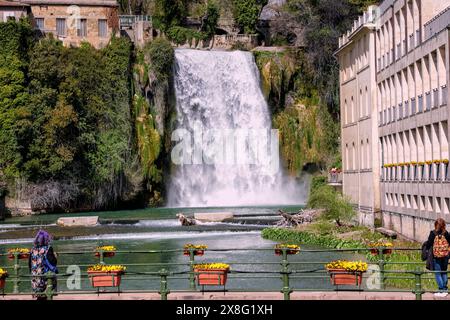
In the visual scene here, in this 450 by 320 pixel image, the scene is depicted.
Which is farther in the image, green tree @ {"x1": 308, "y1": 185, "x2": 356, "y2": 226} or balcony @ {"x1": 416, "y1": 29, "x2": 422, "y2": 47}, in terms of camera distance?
green tree @ {"x1": 308, "y1": 185, "x2": 356, "y2": 226}

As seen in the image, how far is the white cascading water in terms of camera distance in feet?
321

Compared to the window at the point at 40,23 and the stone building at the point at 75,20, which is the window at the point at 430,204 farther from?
the window at the point at 40,23

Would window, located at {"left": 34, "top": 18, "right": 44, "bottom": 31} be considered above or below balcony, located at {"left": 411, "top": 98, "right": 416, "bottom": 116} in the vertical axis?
above

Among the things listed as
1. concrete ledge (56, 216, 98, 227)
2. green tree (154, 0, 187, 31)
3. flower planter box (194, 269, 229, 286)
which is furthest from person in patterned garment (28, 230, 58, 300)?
green tree (154, 0, 187, 31)

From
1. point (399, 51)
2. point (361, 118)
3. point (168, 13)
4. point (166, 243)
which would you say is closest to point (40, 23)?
point (168, 13)

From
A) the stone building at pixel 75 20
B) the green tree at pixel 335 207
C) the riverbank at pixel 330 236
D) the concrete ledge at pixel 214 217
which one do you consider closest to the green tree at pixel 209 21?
the stone building at pixel 75 20

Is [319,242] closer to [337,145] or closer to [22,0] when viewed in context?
[337,145]

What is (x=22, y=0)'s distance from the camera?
10050 cm

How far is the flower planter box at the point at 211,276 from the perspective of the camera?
23.5 metres

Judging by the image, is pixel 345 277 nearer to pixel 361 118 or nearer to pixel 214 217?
pixel 361 118

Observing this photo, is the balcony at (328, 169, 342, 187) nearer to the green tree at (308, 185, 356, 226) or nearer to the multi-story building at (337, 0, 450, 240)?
the multi-story building at (337, 0, 450, 240)

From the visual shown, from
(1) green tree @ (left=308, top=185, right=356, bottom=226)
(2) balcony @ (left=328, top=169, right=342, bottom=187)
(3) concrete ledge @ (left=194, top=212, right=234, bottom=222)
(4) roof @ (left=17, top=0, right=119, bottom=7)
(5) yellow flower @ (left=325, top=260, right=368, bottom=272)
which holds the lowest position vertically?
(5) yellow flower @ (left=325, top=260, right=368, bottom=272)
